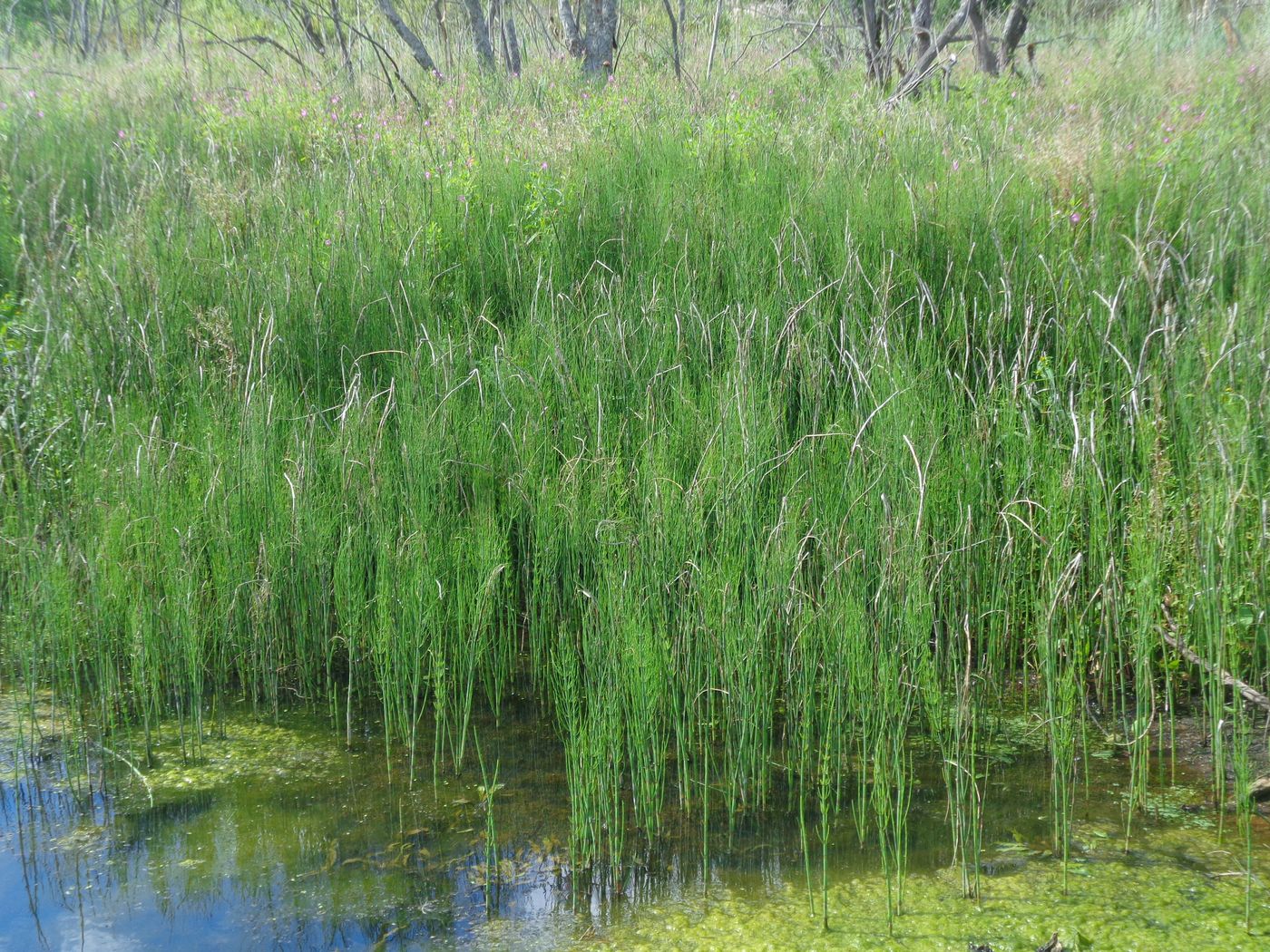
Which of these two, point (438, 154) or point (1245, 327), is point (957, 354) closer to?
point (1245, 327)

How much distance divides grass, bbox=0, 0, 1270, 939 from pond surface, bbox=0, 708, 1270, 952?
0.32 ft

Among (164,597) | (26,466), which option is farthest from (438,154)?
(164,597)

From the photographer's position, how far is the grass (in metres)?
2.61

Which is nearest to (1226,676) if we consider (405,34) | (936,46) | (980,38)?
(936,46)

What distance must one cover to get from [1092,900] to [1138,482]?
4.02 feet

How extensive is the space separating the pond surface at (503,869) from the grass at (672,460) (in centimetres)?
10

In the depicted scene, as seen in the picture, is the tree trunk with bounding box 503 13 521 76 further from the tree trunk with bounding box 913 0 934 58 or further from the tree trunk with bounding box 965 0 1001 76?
the tree trunk with bounding box 965 0 1001 76

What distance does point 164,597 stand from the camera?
3.00 metres

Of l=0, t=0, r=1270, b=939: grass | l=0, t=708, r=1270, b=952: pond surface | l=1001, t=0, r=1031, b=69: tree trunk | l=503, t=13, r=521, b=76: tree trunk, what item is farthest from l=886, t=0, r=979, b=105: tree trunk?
l=0, t=708, r=1270, b=952: pond surface

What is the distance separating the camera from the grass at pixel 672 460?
2613mm

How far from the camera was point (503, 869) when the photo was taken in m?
2.42

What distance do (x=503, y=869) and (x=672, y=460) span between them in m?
1.29

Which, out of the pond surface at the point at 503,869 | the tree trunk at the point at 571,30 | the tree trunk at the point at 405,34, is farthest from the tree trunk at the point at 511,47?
the pond surface at the point at 503,869

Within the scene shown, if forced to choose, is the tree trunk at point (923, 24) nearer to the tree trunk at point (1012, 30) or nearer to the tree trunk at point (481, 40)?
the tree trunk at point (1012, 30)
